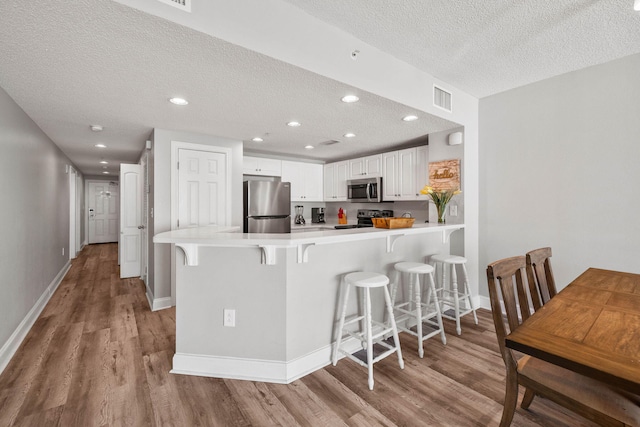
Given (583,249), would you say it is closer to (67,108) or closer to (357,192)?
(357,192)

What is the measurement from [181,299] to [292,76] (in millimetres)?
1811

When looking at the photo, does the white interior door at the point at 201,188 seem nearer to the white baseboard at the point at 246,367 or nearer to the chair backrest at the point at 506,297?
the white baseboard at the point at 246,367

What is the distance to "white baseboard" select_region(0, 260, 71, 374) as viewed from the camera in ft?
7.52

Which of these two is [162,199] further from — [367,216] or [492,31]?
[492,31]

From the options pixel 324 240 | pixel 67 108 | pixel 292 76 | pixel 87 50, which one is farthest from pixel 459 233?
pixel 67 108

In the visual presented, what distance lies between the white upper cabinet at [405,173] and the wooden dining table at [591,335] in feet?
8.21

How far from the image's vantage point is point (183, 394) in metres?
1.91

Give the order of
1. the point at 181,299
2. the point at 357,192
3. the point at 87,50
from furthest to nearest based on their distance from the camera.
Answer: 1. the point at 357,192
2. the point at 181,299
3. the point at 87,50

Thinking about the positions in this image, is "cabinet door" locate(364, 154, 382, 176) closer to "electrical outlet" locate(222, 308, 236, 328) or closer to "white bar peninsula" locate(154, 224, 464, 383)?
"white bar peninsula" locate(154, 224, 464, 383)

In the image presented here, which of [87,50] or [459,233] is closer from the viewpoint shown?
[87,50]

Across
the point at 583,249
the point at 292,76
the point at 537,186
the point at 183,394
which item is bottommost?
the point at 183,394

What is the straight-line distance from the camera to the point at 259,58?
179 centimetres

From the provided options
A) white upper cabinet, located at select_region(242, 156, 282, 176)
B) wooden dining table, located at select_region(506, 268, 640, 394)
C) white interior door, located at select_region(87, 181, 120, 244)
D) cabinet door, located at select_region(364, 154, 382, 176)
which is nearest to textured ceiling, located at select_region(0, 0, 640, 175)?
cabinet door, located at select_region(364, 154, 382, 176)

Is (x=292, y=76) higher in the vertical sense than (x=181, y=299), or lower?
higher
